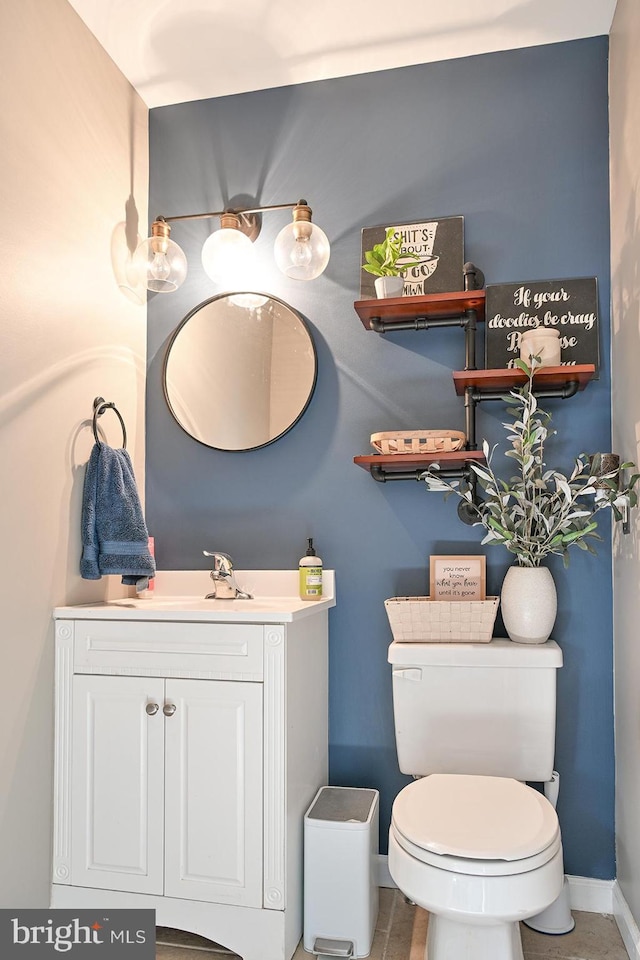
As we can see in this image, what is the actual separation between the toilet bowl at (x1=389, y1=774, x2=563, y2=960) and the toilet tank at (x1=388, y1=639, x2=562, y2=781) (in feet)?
0.76

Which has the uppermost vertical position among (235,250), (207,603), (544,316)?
(235,250)

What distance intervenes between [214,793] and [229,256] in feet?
5.33

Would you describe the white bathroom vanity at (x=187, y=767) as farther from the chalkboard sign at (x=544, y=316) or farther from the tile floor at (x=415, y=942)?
the chalkboard sign at (x=544, y=316)

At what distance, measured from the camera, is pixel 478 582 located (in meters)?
2.16

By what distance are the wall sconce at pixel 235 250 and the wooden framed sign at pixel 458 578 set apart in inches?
39.0

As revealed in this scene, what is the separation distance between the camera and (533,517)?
2008 mm

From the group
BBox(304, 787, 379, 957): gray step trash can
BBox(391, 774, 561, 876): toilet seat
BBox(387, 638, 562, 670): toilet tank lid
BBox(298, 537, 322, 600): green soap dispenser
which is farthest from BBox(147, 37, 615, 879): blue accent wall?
BBox(391, 774, 561, 876): toilet seat

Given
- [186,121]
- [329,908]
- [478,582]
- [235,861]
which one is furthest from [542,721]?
[186,121]

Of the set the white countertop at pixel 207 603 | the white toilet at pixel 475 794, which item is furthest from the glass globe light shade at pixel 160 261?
the white toilet at pixel 475 794

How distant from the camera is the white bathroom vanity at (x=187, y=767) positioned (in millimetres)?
1809

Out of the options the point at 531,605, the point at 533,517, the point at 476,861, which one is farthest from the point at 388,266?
the point at 476,861

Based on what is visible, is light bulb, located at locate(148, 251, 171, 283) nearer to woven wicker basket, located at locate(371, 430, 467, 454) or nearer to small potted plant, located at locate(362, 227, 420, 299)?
small potted plant, located at locate(362, 227, 420, 299)

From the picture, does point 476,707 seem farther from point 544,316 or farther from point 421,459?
point 544,316

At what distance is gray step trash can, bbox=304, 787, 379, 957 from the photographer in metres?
1.85
